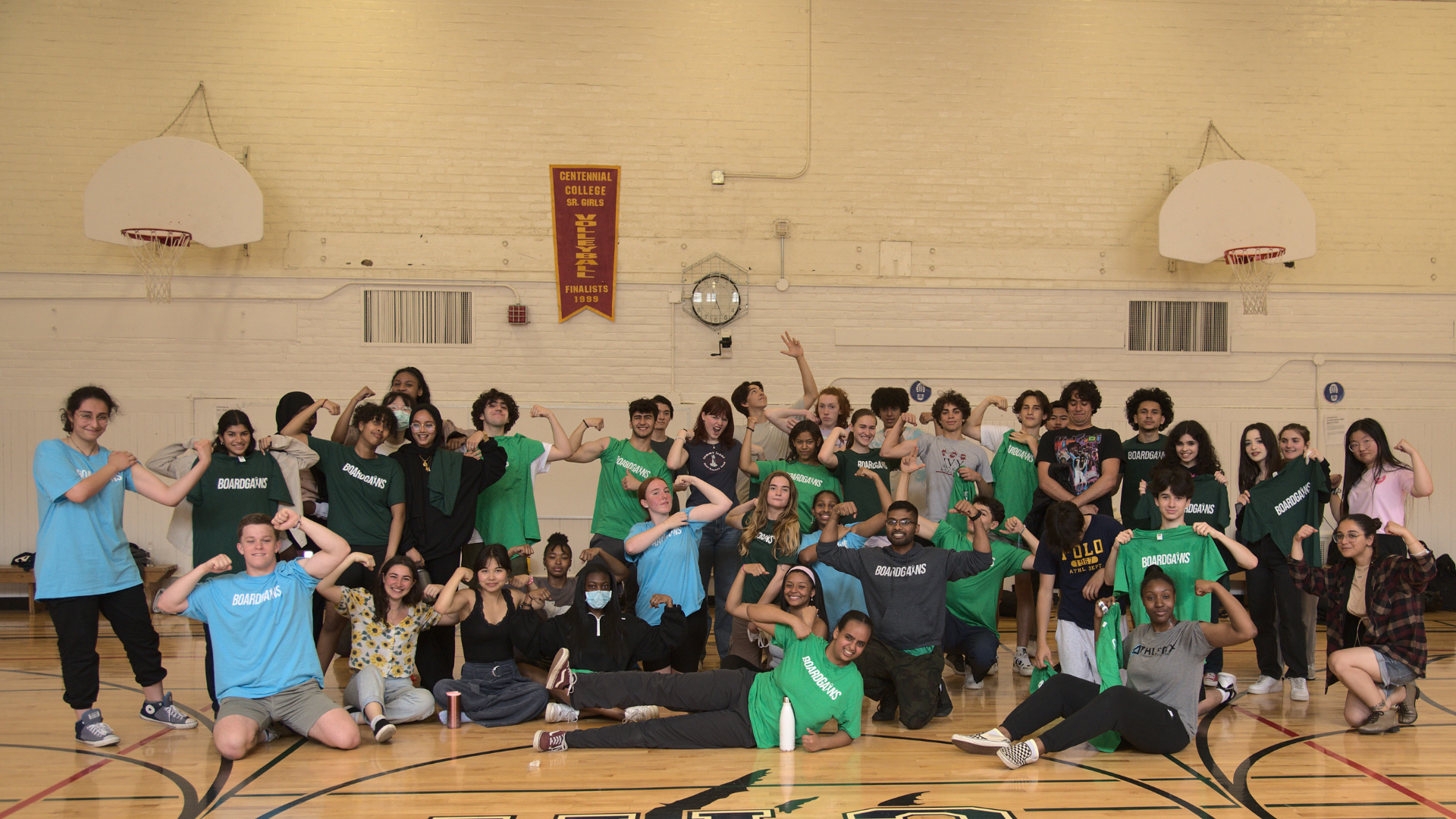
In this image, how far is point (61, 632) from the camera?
4.83 metres

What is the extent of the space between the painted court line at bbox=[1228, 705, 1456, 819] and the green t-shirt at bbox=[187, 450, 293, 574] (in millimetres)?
1626

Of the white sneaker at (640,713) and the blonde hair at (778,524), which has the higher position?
the blonde hair at (778,524)

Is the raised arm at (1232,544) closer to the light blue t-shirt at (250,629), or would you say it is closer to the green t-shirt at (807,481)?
the green t-shirt at (807,481)

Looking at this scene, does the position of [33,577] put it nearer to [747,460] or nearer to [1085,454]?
[747,460]

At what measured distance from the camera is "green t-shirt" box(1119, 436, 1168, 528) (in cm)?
639

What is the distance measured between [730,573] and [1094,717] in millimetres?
2527

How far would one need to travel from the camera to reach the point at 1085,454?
20.7 ft

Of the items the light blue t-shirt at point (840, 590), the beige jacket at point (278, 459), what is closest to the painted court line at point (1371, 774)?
the beige jacket at point (278, 459)

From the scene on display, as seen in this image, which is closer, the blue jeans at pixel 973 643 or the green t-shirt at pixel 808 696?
the green t-shirt at pixel 808 696

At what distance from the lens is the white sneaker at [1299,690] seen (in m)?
5.59

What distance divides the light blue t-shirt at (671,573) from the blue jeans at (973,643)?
1.52 meters

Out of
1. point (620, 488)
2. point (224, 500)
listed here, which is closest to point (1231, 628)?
point (620, 488)

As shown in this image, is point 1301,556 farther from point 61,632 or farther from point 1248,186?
point 61,632

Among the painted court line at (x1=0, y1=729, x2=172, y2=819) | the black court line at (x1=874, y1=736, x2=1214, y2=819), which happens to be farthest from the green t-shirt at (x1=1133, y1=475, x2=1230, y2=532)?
the painted court line at (x1=0, y1=729, x2=172, y2=819)
